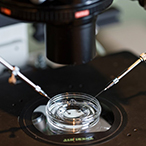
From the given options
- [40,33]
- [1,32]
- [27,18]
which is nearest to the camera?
[27,18]

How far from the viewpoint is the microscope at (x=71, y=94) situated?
581mm

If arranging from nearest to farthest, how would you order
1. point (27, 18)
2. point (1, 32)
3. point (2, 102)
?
1. point (27, 18)
2. point (2, 102)
3. point (1, 32)

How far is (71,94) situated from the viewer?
2.75ft

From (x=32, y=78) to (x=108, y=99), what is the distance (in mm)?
208

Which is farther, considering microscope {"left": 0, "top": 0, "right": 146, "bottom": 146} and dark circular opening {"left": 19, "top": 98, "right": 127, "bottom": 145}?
dark circular opening {"left": 19, "top": 98, "right": 127, "bottom": 145}

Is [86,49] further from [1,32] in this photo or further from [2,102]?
[1,32]

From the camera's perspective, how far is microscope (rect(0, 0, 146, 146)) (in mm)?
581

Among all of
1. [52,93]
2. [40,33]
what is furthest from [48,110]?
[40,33]

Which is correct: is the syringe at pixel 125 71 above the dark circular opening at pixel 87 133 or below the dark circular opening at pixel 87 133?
above

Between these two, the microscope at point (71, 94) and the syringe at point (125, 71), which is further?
the syringe at point (125, 71)

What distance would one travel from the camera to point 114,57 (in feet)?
3.39

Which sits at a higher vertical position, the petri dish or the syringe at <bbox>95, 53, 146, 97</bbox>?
the syringe at <bbox>95, 53, 146, 97</bbox>

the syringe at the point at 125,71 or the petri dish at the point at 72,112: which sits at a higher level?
the syringe at the point at 125,71

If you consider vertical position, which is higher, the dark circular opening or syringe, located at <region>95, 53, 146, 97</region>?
syringe, located at <region>95, 53, 146, 97</region>
